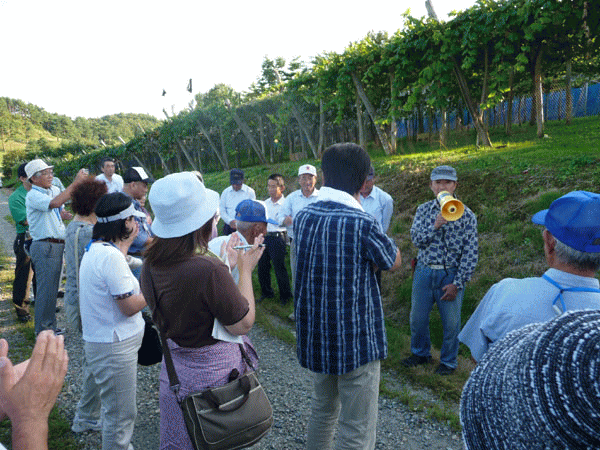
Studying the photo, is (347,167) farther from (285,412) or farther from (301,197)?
(301,197)

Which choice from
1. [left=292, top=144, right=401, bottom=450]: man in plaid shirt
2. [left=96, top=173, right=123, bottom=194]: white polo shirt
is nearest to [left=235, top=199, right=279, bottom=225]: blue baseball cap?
[left=292, top=144, right=401, bottom=450]: man in plaid shirt

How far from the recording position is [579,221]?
1.61 meters

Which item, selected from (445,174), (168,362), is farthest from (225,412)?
(445,174)

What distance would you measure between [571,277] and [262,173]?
42.9 ft

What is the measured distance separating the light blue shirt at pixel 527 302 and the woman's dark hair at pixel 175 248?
1.47m

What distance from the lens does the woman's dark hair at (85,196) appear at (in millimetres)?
3424

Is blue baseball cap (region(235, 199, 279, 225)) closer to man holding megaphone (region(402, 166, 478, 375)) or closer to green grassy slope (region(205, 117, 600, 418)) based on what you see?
man holding megaphone (region(402, 166, 478, 375))

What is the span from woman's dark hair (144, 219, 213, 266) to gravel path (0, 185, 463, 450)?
217 centimetres

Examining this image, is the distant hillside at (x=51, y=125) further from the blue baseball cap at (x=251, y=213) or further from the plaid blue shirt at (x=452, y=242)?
the blue baseball cap at (x=251, y=213)

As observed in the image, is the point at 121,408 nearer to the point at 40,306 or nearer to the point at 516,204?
the point at 40,306

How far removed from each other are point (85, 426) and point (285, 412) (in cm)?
177

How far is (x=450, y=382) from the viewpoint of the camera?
412 centimetres

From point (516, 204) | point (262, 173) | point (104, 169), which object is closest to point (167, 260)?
point (516, 204)

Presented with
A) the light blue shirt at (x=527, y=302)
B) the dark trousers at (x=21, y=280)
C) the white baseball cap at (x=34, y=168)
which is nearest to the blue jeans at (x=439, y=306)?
the light blue shirt at (x=527, y=302)
